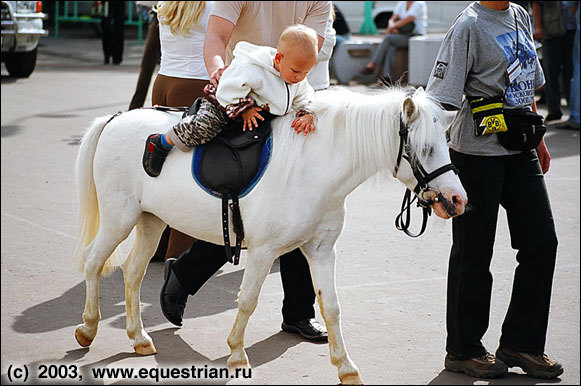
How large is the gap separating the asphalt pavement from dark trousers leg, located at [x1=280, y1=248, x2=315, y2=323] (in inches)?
5.9

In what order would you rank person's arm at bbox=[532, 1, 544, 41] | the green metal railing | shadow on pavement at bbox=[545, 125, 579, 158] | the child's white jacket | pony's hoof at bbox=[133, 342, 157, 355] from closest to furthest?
the child's white jacket, pony's hoof at bbox=[133, 342, 157, 355], shadow on pavement at bbox=[545, 125, 579, 158], person's arm at bbox=[532, 1, 544, 41], the green metal railing

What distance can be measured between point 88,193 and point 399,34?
40.4ft

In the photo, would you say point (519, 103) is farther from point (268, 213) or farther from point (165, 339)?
point (165, 339)

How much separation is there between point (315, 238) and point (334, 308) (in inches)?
14.1

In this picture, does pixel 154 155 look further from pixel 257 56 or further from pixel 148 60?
pixel 148 60

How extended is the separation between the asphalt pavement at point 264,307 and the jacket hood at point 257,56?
772 mm

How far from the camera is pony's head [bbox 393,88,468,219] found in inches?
157

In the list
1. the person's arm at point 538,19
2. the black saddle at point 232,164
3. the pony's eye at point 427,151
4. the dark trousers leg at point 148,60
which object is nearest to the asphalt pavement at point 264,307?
the pony's eye at point 427,151

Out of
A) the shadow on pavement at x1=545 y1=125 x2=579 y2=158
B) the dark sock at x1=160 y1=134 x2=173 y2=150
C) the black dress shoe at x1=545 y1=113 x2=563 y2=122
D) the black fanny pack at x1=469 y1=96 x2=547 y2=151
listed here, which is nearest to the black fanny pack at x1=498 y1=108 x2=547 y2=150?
the black fanny pack at x1=469 y1=96 x2=547 y2=151

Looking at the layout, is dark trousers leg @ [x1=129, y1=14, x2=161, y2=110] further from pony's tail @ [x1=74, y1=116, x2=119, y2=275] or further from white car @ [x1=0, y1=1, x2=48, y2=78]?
white car @ [x1=0, y1=1, x2=48, y2=78]

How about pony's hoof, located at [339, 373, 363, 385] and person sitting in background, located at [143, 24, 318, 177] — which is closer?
person sitting in background, located at [143, 24, 318, 177]

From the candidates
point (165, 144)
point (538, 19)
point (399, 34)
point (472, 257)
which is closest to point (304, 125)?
point (165, 144)

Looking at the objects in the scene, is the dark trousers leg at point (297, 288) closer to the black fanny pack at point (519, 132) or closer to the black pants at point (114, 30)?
the black fanny pack at point (519, 132)

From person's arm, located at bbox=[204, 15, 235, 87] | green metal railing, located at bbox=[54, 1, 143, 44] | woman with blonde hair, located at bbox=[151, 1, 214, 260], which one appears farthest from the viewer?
green metal railing, located at bbox=[54, 1, 143, 44]
